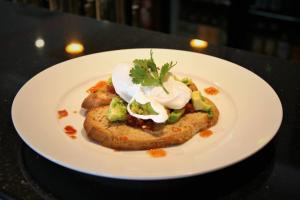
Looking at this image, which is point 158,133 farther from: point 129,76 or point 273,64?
point 273,64

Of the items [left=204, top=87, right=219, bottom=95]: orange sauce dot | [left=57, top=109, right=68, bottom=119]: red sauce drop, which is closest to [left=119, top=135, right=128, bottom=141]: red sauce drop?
[left=57, top=109, right=68, bottom=119]: red sauce drop

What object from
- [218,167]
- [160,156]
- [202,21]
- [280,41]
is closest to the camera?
[218,167]

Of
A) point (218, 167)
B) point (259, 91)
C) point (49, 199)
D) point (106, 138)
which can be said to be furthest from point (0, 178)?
point (259, 91)

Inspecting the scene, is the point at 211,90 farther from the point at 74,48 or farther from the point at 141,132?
the point at 74,48

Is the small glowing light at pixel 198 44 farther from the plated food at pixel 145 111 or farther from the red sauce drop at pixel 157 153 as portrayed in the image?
the red sauce drop at pixel 157 153

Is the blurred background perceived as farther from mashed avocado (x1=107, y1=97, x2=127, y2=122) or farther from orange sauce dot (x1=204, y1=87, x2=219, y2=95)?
mashed avocado (x1=107, y1=97, x2=127, y2=122)
